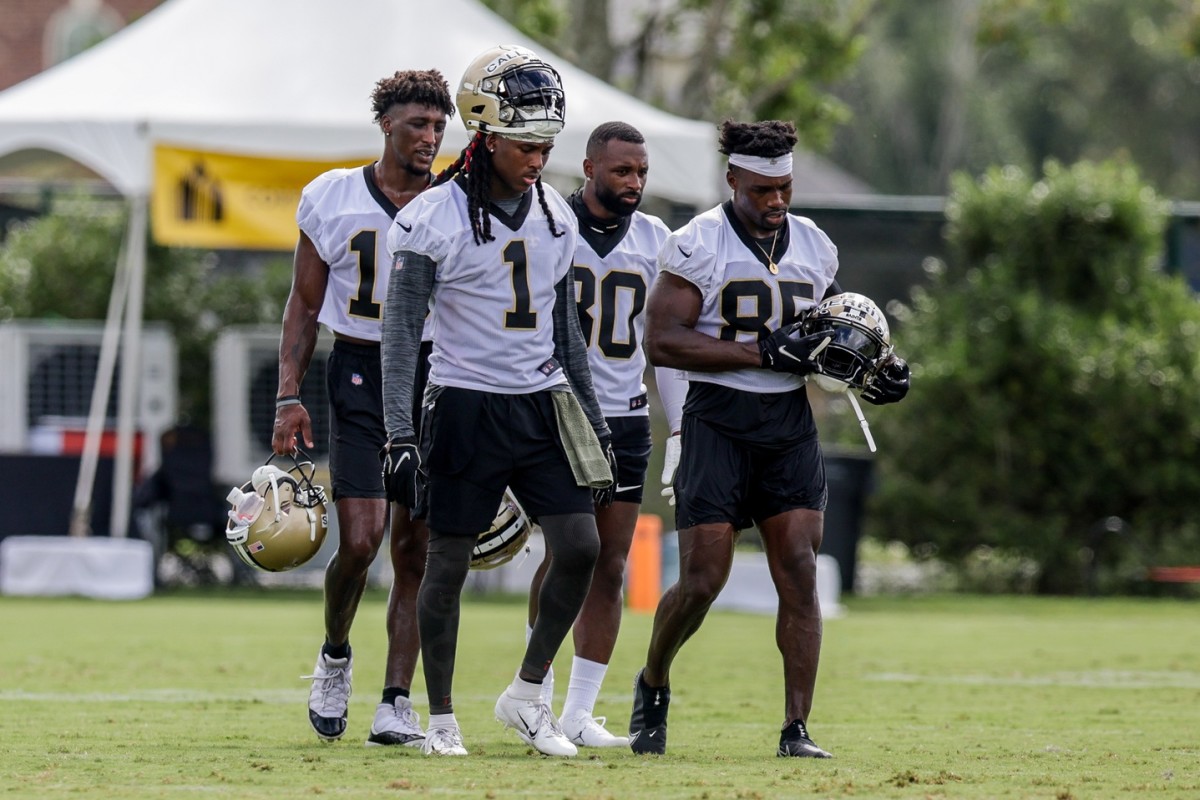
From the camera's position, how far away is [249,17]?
16.6 meters

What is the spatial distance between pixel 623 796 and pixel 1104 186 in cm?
1366

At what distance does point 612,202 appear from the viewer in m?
7.36

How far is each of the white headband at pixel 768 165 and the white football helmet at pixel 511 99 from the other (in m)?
0.69

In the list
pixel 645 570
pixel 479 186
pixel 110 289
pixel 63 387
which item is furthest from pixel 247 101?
pixel 479 186

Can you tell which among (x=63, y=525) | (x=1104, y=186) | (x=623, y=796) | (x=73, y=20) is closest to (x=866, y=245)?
(x=1104, y=186)

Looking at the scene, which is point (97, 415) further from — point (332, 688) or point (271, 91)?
point (332, 688)

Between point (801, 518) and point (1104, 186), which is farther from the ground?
point (1104, 186)

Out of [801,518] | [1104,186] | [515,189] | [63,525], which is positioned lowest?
[63,525]

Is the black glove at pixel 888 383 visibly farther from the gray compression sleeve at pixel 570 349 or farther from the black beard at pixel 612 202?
the black beard at pixel 612 202

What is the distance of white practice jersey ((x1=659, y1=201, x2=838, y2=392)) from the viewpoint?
6848 mm

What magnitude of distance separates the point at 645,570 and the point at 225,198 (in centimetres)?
431

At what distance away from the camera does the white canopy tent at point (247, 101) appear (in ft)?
50.2

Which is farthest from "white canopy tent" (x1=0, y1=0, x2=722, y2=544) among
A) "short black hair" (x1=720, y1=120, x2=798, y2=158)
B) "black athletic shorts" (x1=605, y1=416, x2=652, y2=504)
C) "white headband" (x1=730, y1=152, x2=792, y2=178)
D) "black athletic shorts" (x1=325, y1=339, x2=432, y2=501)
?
"white headband" (x1=730, y1=152, x2=792, y2=178)

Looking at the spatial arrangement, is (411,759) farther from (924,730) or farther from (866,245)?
(866,245)
